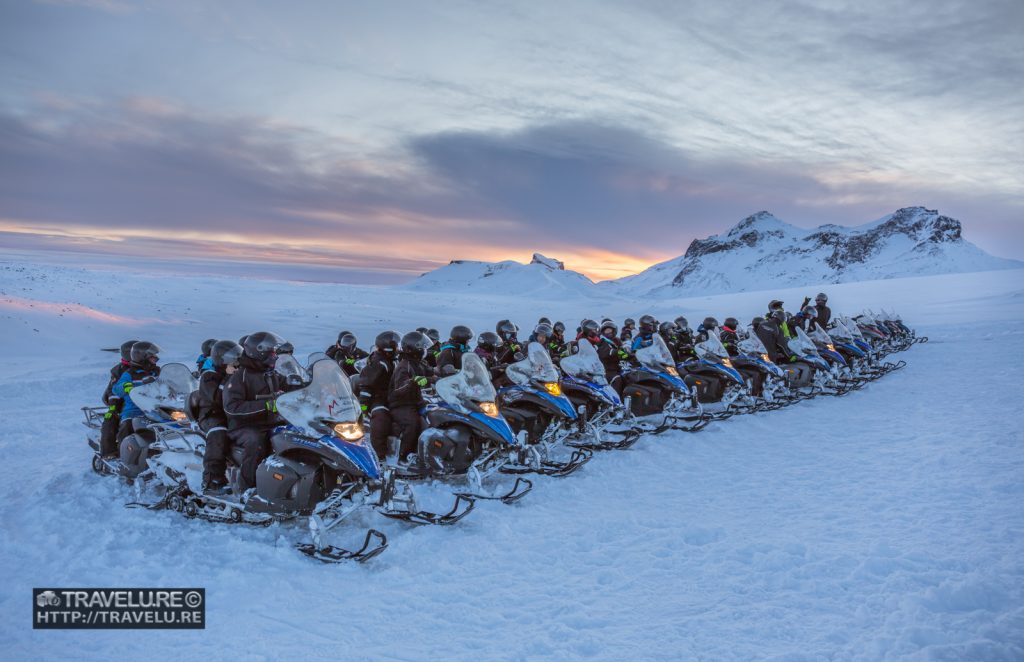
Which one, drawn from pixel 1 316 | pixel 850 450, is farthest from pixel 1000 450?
pixel 1 316

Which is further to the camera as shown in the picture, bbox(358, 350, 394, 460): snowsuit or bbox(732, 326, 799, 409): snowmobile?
bbox(732, 326, 799, 409): snowmobile

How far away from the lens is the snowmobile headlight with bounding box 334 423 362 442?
5906 millimetres

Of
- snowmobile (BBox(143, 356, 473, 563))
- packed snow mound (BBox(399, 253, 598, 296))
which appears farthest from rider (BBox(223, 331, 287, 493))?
packed snow mound (BBox(399, 253, 598, 296))

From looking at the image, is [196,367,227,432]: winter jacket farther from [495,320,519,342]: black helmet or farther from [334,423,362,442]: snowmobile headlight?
[495,320,519,342]: black helmet

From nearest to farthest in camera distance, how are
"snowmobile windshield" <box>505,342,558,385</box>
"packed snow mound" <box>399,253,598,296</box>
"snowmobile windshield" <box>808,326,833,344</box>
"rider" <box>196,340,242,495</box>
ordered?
"rider" <box>196,340,242,495</box> → "snowmobile windshield" <box>505,342,558,385</box> → "snowmobile windshield" <box>808,326,833,344</box> → "packed snow mound" <box>399,253,598,296</box>

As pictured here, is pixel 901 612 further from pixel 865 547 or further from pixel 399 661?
pixel 399 661

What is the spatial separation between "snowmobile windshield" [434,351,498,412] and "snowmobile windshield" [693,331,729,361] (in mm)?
6209

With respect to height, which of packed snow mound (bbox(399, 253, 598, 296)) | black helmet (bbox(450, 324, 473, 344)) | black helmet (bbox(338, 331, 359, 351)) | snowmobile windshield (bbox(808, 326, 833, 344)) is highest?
packed snow mound (bbox(399, 253, 598, 296))

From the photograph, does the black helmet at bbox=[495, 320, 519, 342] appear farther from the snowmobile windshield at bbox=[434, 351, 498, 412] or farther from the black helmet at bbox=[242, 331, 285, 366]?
the black helmet at bbox=[242, 331, 285, 366]

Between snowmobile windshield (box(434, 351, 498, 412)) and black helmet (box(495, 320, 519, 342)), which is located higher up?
black helmet (box(495, 320, 519, 342))

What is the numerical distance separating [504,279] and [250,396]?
15173cm

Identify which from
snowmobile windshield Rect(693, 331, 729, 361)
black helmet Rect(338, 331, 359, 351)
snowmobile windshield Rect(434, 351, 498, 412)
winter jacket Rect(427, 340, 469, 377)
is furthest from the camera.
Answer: black helmet Rect(338, 331, 359, 351)

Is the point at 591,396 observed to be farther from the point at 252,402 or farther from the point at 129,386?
the point at 129,386

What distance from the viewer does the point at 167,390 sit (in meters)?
7.79
